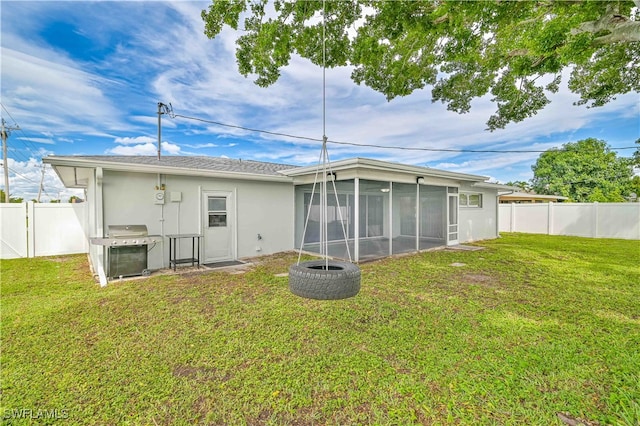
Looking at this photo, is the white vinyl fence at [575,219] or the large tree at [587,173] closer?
the white vinyl fence at [575,219]

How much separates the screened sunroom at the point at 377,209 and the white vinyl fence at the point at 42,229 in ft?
22.3

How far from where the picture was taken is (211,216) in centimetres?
730

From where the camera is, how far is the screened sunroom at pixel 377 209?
7.43m

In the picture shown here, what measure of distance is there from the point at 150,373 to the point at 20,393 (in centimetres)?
87

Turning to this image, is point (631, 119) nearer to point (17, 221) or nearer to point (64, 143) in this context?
point (17, 221)

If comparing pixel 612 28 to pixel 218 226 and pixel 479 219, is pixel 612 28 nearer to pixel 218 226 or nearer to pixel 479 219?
pixel 218 226

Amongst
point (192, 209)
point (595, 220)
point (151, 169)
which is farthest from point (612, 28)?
point (595, 220)

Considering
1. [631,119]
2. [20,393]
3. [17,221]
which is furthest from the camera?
[631,119]

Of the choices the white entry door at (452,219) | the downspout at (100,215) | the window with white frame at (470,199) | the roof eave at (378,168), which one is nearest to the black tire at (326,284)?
the roof eave at (378,168)

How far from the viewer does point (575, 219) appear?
1288 cm

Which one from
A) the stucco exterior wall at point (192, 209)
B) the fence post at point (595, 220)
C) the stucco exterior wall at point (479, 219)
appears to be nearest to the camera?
the stucco exterior wall at point (192, 209)

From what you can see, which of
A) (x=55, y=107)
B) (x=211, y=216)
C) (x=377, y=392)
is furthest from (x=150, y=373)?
(x=55, y=107)

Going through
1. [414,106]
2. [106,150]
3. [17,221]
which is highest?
[414,106]

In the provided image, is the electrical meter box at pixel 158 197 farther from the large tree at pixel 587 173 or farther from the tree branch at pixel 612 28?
the large tree at pixel 587 173
